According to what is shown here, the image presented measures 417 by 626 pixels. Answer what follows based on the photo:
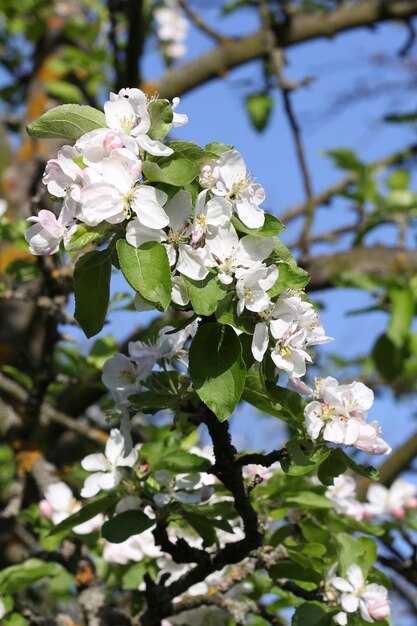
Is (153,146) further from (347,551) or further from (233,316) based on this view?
(347,551)

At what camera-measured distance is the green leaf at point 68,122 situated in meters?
1.08

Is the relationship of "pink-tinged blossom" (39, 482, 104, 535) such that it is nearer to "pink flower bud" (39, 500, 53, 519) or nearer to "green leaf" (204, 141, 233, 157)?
"pink flower bud" (39, 500, 53, 519)

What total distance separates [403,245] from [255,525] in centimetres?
227

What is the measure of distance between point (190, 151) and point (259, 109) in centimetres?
314

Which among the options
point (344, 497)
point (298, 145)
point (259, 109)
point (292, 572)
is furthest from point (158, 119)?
point (259, 109)

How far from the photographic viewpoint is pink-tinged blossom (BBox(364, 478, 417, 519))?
214 centimetres

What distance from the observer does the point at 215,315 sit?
41.9 inches

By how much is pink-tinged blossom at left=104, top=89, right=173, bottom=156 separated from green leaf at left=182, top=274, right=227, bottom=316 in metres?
0.14

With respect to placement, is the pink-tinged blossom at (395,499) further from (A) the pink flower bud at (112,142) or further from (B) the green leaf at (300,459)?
(A) the pink flower bud at (112,142)

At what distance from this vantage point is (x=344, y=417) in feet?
3.70

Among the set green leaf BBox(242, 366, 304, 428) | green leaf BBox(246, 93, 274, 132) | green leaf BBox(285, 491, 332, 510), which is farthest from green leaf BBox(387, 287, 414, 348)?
green leaf BBox(242, 366, 304, 428)

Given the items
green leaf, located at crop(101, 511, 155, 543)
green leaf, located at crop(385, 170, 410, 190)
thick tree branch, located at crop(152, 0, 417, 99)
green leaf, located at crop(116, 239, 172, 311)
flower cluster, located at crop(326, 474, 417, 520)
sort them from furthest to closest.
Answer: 1. thick tree branch, located at crop(152, 0, 417, 99)
2. green leaf, located at crop(385, 170, 410, 190)
3. flower cluster, located at crop(326, 474, 417, 520)
4. green leaf, located at crop(101, 511, 155, 543)
5. green leaf, located at crop(116, 239, 172, 311)

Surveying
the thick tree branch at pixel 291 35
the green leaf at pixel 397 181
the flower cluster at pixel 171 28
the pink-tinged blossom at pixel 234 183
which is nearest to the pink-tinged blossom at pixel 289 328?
the pink-tinged blossom at pixel 234 183

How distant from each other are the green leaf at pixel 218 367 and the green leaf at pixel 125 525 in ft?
1.06
